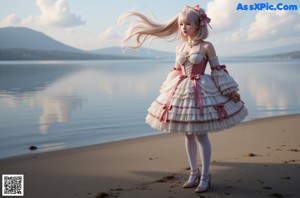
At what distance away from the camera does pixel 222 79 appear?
416 centimetres

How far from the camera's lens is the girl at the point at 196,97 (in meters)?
4.05

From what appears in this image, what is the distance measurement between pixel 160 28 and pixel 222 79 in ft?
3.26

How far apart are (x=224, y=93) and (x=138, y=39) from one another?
1321mm

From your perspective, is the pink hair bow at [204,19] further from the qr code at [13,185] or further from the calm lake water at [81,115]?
the calm lake water at [81,115]

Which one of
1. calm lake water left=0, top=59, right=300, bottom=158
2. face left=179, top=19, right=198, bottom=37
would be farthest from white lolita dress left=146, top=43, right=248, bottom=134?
calm lake water left=0, top=59, right=300, bottom=158

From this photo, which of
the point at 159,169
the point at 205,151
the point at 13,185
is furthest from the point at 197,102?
the point at 13,185

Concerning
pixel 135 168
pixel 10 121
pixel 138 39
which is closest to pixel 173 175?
pixel 135 168

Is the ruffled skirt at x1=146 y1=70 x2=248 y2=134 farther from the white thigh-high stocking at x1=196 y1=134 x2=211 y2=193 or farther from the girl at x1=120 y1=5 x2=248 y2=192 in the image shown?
the white thigh-high stocking at x1=196 y1=134 x2=211 y2=193

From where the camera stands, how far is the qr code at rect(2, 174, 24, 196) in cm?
422

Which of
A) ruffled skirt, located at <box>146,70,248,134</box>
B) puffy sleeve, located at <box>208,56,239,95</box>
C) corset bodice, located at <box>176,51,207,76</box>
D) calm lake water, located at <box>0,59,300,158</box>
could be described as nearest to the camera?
ruffled skirt, located at <box>146,70,248,134</box>

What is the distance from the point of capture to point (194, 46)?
4336mm

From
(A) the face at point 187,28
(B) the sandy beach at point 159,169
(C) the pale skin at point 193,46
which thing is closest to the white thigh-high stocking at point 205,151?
(B) the sandy beach at point 159,169

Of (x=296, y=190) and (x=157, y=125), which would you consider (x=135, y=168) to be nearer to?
(x=157, y=125)

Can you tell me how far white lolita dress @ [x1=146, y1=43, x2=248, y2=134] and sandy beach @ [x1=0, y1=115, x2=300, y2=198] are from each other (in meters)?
0.68
